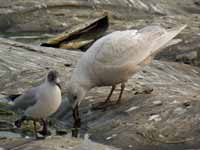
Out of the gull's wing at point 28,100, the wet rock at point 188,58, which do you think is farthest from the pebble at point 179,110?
the wet rock at point 188,58

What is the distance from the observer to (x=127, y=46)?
28.6 feet

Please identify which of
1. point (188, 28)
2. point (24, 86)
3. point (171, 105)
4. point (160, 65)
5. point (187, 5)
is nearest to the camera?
point (171, 105)

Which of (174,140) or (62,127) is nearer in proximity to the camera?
(174,140)

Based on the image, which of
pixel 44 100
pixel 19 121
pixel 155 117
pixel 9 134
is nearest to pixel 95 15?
pixel 155 117

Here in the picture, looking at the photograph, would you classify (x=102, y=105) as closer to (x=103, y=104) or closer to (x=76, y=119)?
(x=103, y=104)

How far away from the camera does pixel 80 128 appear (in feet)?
27.6

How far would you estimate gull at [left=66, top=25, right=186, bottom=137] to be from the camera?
8.45 metres

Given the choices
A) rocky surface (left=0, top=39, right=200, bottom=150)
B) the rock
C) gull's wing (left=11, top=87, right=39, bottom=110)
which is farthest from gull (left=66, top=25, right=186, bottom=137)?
the rock

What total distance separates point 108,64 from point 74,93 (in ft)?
1.72

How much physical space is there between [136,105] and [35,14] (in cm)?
597

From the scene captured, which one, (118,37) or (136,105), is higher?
(118,37)

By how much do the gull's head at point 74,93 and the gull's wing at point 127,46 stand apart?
0.38 meters

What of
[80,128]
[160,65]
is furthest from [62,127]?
[160,65]

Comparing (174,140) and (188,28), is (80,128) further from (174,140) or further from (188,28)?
(188,28)
